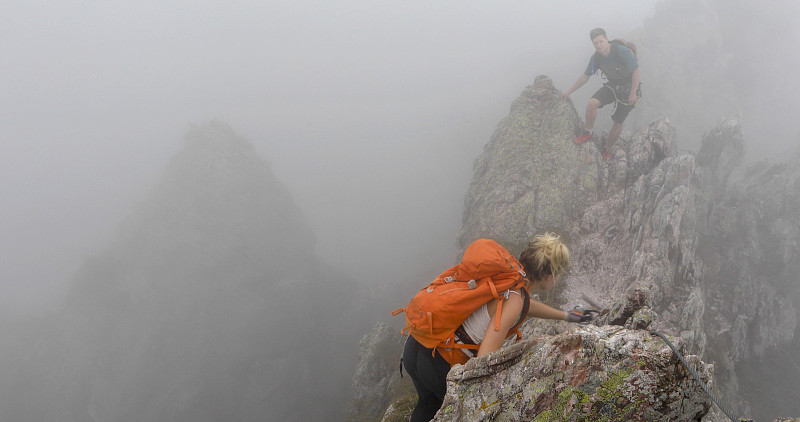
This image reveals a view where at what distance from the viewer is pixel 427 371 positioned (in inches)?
244

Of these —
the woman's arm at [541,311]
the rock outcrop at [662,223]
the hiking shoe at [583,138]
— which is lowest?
the rock outcrop at [662,223]

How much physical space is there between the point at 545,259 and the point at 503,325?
1301 mm

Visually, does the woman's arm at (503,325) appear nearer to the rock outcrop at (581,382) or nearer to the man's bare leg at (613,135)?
the rock outcrop at (581,382)

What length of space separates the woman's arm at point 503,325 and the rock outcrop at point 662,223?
637 cm

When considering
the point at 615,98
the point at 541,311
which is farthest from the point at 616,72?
the point at 541,311

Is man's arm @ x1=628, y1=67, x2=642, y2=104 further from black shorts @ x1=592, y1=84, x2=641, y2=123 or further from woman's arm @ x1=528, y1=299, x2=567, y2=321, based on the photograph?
woman's arm @ x1=528, y1=299, x2=567, y2=321

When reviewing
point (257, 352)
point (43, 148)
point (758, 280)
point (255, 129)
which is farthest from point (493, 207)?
point (43, 148)

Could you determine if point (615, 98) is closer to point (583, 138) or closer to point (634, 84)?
point (634, 84)

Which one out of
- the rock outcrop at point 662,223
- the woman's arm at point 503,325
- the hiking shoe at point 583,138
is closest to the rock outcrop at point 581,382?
the woman's arm at point 503,325

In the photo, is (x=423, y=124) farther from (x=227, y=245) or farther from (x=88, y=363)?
(x=88, y=363)

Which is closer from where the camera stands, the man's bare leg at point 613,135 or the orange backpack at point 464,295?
the orange backpack at point 464,295

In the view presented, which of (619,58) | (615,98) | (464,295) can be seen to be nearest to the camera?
(464,295)

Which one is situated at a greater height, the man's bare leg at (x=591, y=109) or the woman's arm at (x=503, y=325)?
the man's bare leg at (x=591, y=109)

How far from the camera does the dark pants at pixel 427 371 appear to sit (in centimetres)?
612
